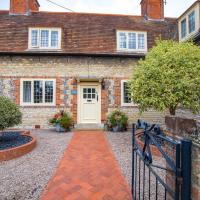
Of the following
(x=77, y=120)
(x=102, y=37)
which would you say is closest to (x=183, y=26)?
(x=102, y=37)

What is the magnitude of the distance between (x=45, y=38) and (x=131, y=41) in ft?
18.3

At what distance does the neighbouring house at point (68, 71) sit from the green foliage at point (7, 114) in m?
4.46

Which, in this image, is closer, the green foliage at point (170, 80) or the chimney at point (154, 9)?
the green foliage at point (170, 80)

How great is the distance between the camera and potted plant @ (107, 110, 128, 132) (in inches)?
441

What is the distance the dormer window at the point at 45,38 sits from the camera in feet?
39.5

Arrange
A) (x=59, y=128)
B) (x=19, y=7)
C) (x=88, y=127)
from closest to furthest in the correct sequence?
(x=59, y=128) → (x=88, y=127) → (x=19, y=7)

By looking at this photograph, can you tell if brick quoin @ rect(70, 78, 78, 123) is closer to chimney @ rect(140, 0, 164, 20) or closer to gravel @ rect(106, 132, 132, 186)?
gravel @ rect(106, 132, 132, 186)

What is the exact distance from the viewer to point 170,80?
24.8ft

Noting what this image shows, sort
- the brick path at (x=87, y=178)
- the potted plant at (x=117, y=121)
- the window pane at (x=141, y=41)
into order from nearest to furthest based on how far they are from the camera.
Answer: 1. the brick path at (x=87, y=178)
2. the potted plant at (x=117, y=121)
3. the window pane at (x=141, y=41)

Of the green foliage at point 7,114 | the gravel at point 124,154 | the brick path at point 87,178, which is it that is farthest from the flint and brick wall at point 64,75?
the brick path at point 87,178

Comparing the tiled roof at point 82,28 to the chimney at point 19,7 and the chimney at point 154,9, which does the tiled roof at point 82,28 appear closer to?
the chimney at point 19,7

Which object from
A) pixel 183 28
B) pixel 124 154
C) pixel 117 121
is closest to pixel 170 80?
pixel 124 154

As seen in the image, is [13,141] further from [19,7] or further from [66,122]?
[19,7]

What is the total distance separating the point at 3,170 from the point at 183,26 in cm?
1259
